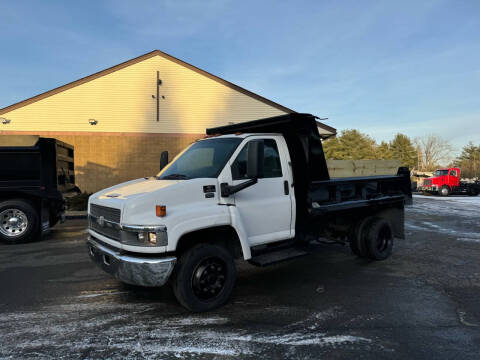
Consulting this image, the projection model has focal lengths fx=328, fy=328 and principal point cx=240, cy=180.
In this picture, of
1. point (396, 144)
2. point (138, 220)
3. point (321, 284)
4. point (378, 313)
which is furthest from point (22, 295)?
point (396, 144)

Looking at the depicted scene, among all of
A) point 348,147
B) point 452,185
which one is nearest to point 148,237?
point 452,185

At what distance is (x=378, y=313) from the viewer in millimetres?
3916

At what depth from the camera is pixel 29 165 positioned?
7.91 metres

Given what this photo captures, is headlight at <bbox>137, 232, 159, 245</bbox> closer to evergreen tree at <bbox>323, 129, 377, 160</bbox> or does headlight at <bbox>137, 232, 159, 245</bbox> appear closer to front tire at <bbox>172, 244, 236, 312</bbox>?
front tire at <bbox>172, 244, 236, 312</bbox>

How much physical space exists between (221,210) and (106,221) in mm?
1400

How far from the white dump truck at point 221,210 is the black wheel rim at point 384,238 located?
1.01m

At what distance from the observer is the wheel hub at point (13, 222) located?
7.75m

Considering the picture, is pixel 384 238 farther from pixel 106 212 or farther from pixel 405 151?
pixel 405 151

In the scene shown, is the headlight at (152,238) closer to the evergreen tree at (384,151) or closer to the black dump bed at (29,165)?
the black dump bed at (29,165)

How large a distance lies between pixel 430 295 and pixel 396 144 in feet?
238

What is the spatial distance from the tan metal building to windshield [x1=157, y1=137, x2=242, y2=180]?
1360 centimetres

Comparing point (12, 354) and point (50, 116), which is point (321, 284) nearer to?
point (12, 354)

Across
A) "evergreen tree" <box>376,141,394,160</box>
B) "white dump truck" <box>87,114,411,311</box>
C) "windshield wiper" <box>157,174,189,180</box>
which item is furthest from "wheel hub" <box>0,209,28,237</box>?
"evergreen tree" <box>376,141,394,160</box>

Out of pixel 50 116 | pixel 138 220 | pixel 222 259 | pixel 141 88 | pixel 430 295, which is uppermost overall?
pixel 141 88
